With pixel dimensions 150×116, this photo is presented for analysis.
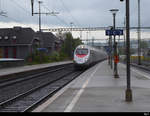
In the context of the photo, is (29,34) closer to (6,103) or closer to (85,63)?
(85,63)

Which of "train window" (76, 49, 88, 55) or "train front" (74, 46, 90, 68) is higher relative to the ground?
"train window" (76, 49, 88, 55)

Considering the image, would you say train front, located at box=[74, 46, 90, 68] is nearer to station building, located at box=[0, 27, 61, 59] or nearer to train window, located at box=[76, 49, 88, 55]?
train window, located at box=[76, 49, 88, 55]

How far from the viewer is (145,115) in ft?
21.7

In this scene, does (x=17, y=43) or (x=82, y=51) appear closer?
(x=82, y=51)

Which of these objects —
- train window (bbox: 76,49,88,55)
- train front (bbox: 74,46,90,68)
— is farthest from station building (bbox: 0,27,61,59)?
train front (bbox: 74,46,90,68)

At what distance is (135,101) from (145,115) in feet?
14.7

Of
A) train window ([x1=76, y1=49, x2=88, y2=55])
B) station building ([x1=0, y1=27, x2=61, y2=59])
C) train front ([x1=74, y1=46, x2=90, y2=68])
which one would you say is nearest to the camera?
train front ([x1=74, y1=46, x2=90, y2=68])

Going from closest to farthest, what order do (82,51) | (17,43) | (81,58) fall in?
1. (81,58)
2. (82,51)
3. (17,43)

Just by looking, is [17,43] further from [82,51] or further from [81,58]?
[81,58]

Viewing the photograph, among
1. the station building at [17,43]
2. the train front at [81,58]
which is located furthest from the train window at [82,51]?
the station building at [17,43]

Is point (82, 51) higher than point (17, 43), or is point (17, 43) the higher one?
point (17, 43)

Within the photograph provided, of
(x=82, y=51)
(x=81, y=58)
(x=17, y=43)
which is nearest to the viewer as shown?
(x=81, y=58)

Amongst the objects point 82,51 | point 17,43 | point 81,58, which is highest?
point 17,43

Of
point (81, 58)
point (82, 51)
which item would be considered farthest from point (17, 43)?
point (81, 58)
